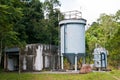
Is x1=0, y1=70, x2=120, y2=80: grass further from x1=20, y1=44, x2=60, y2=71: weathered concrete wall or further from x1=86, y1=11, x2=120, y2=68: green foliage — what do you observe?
x1=86, y1=11, x2=120, y2=68: green foliage

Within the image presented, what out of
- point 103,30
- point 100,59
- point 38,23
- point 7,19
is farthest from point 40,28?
point 103,30

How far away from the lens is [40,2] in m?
38.7

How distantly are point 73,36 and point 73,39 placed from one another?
0.29 meters

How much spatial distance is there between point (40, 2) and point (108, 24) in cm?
1967

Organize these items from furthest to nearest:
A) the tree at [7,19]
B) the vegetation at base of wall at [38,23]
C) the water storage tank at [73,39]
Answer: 1. the vegetation at base of wall at [38,23]
2. the water storage tank at [73,39]
3. the tree at [7,19]

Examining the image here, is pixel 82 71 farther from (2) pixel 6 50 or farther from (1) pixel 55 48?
(2) pixel 6 50

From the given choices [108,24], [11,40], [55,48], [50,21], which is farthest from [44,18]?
[108,24]

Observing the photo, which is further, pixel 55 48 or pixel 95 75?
pixel 55 48

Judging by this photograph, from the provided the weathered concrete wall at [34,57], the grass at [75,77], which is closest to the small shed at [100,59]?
the weathered concrete wall at [34,57]

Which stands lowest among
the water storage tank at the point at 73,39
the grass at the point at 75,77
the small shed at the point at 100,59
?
the grass at the point at 75,77

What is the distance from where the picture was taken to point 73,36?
1137 inches

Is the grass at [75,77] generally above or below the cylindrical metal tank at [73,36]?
below

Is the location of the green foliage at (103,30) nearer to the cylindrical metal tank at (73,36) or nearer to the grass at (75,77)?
the cylindrical metal tank at (73,36)

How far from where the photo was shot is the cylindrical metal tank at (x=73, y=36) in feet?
94.5
